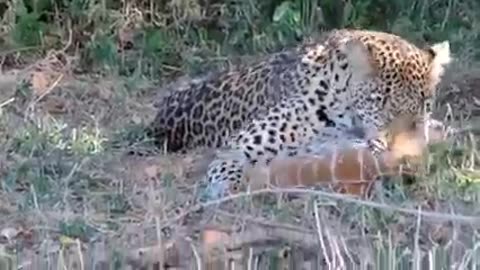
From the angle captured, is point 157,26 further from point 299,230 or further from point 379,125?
point 299,230

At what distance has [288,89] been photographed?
7.34 m

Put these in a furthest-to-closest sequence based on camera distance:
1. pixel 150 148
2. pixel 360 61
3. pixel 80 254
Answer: pixel 150 148
pixel 360 61
pixel 80 254

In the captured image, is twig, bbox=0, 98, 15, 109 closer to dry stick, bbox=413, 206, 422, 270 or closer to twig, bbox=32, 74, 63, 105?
twig, bbox=32, 74, 63, 105

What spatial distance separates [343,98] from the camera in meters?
7.19

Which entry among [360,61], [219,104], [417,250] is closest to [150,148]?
[219,104]

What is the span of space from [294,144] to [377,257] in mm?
2209

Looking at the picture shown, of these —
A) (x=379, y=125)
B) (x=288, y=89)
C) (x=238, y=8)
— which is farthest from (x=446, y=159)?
(x=238, y=8)

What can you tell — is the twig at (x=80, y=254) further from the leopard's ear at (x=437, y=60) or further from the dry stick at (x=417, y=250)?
the leopard's ear at (x=437, y=60)

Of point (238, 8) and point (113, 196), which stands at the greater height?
point (238, 8)

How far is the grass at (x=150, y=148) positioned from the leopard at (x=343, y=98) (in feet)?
0.77

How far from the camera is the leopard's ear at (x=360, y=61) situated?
709cm

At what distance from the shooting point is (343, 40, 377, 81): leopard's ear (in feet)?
23.3

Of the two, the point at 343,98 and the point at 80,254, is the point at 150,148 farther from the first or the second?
the point at 80,254

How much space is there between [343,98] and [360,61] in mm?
189
